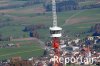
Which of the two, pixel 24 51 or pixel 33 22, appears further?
pixel 33 22

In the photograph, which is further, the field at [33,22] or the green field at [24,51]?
the field at [33,22]

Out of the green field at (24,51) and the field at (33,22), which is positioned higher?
the green field at (24,51)

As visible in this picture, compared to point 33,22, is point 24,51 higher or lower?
higher

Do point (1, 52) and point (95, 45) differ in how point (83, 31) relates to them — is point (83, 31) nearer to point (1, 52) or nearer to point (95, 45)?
point (95, 45)

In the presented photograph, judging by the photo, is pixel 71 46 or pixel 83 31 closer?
pixel 71 46

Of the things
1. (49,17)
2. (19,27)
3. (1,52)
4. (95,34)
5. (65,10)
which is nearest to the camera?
(1,52)

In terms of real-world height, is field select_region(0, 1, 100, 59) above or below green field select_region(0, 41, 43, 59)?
below

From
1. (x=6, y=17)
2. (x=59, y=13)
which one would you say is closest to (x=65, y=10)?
(x=59, y=13)

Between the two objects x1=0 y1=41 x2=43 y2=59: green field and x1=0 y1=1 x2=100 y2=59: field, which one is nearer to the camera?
x1=0 y1=41 x2=43 y2=59: green field
